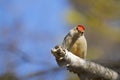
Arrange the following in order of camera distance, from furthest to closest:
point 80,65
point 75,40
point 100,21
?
point 100,21 < point 75,40 < point 80,65

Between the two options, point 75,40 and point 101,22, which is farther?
point 101,22

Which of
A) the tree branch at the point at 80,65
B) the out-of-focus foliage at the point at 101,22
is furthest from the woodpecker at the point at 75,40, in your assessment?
the out-of-focus foliage at the point at 101,22

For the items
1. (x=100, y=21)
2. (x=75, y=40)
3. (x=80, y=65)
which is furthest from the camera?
(x=100, y=21)

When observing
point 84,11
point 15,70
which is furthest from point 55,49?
point 84,11

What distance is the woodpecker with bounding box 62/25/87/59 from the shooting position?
1779 millimetres

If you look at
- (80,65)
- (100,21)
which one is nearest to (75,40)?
(80,65)

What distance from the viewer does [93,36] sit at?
3926 mm

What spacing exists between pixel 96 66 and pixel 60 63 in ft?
0.58

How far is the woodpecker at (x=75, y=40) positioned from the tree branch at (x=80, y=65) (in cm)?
15

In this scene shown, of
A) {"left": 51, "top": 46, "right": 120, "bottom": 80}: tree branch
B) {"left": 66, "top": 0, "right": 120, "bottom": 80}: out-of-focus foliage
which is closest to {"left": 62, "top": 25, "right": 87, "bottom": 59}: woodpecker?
{"left": 51, "top": 46, "right": 120, "bottom": 80}: tree branch

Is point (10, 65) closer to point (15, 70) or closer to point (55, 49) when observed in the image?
point (15, 70)

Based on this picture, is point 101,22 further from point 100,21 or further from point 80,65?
point 80,65

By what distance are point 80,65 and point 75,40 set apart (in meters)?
0.21

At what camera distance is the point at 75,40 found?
5.96 ft
